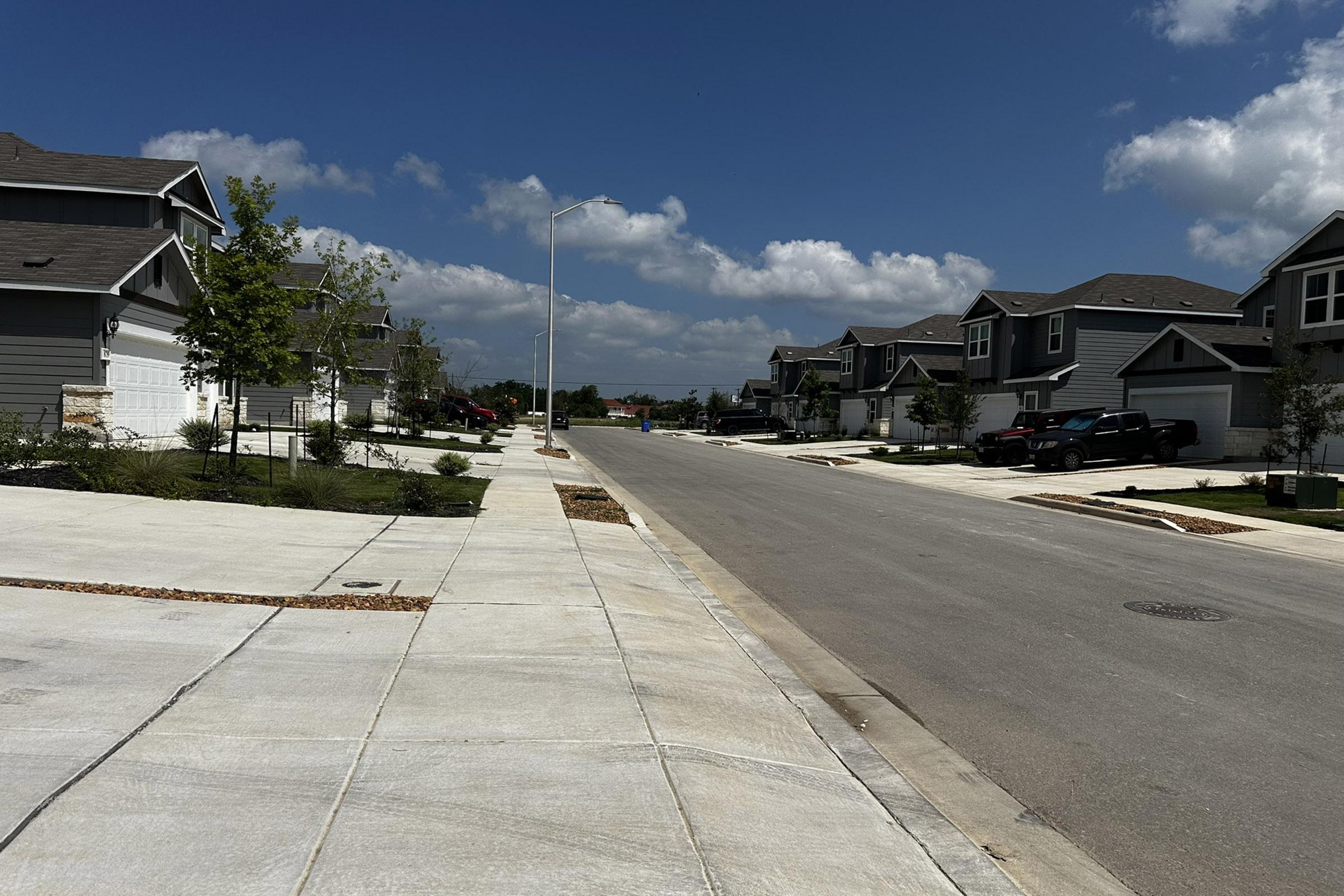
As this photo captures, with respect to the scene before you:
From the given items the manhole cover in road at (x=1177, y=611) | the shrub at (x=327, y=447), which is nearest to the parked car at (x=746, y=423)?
the shrub at (x=327, y=447)

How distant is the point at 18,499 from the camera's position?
1153 cm

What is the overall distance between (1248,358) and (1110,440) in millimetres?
5645

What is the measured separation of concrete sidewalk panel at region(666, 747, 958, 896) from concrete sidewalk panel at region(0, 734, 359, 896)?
1645 millimetres

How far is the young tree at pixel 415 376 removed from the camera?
3597 cm

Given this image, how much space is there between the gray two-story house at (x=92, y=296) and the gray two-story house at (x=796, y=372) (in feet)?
161

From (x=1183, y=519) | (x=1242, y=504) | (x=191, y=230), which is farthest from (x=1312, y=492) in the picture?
(x=191, y=230)

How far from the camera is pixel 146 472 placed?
520 inches

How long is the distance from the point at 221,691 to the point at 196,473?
11.6 m

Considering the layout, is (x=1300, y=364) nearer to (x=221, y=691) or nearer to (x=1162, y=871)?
(x=1162, y=871)

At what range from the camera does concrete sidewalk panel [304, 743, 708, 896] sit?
3.50 metres

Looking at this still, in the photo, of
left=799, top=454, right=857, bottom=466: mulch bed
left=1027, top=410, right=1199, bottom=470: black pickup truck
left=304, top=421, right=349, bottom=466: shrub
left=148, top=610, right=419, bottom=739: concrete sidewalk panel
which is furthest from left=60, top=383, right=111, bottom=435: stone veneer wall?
left=1027, top=410, right=1199, bottom=470: black pickup truck

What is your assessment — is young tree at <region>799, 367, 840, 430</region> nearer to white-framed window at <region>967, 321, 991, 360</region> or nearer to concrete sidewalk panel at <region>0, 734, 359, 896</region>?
white-framed window at <region>967, 321, 991, 360</region>

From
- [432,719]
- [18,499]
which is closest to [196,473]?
[18,499]

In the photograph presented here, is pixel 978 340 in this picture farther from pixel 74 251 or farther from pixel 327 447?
pixel 74 251
